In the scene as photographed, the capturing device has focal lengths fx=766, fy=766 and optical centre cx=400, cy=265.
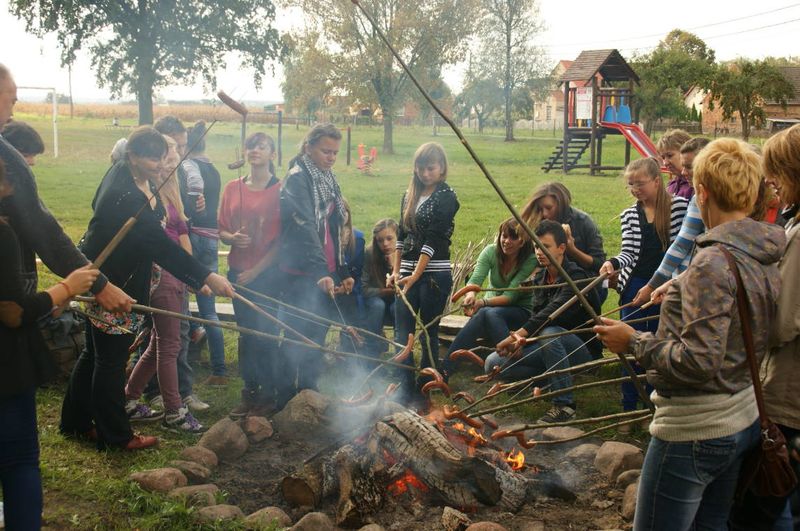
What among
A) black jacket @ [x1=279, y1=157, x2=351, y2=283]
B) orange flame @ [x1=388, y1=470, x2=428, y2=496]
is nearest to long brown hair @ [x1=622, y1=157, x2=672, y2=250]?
black jacket @ [x1=279, y1=157, x2=351, y2=283]

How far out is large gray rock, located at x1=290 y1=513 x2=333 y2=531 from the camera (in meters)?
3.63

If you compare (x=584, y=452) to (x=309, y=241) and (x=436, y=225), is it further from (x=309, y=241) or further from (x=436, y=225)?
(x=309, y=241)

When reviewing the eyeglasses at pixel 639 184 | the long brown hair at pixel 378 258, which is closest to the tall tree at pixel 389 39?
the long brown hair at pixel 378 258

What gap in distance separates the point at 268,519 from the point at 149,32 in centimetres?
883

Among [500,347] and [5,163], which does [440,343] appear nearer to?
[500,347]

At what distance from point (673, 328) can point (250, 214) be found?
3882 millimetres

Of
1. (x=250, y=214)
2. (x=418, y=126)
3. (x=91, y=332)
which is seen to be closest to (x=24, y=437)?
(x=91, y=332)

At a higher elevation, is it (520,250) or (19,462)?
(520,250)

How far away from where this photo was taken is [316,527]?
144 inches

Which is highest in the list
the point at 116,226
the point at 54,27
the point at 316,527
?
the point at 54,27

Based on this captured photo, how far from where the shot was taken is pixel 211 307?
645cm

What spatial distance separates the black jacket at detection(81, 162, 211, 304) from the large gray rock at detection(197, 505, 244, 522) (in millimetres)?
1443

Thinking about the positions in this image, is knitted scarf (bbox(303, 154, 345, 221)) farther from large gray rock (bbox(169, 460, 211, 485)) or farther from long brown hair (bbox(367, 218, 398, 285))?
large gray rock (bbox(169, 460, 211, 485))

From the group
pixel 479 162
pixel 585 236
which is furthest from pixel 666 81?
pixel 479 162
